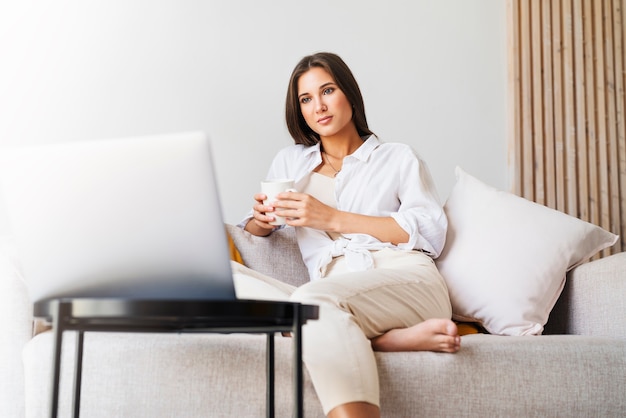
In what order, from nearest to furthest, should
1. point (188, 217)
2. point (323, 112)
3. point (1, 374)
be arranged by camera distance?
1. point (188, 217)
2. point (1, 374)
3. point (323, 112)

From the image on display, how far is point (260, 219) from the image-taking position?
225 centimetres

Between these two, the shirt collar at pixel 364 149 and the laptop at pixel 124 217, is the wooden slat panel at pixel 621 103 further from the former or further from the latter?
the laptop at pixel 124 217

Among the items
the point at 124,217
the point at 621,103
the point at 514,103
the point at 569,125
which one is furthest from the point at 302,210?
the point at 621,103

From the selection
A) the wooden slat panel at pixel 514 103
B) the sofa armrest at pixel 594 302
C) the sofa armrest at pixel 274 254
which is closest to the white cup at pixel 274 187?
the sofa armrest at pixel 274 254

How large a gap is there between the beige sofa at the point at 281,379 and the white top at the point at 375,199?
1.71 feet

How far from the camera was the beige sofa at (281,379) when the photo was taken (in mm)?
1687

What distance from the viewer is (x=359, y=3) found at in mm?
3188

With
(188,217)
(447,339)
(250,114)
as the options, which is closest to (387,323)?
(447,339)

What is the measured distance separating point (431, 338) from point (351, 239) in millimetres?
661

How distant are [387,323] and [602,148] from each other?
2088 mm

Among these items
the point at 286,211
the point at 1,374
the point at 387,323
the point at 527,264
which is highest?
the point at 286,211

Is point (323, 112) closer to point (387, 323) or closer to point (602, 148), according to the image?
point (387, 323)

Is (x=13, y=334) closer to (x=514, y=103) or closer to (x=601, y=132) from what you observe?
(x=514, y=103)

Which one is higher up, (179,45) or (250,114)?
(179,45)
